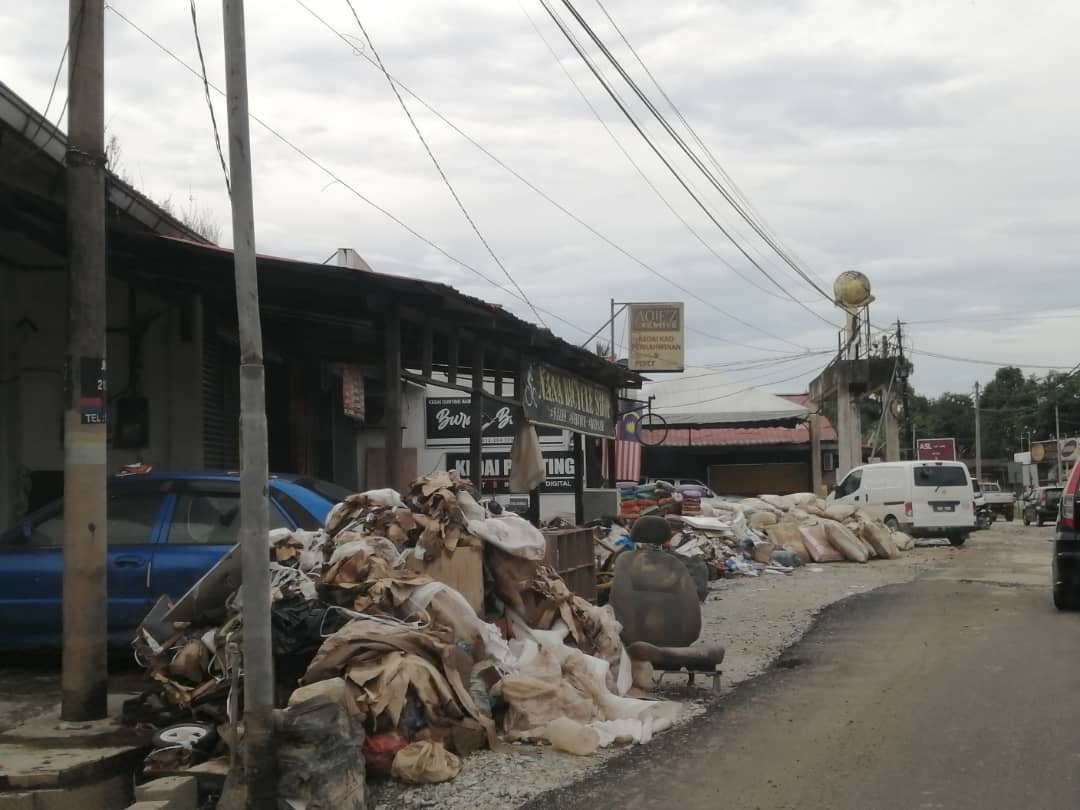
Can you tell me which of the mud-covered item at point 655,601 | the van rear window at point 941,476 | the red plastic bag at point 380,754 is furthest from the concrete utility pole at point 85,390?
the van rear window at point 941,476

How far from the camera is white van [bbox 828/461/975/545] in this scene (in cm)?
2630

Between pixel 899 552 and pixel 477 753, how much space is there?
19.5 m

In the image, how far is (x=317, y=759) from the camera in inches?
214

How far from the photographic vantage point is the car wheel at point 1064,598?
12984 millimetres

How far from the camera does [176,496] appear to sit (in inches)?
341

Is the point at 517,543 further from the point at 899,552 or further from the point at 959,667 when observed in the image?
the point at 899,552

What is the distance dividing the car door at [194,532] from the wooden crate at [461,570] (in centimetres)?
129

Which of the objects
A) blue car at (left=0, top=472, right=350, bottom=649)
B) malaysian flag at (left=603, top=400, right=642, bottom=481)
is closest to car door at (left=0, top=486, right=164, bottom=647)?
blue car at (left=0, top=472, right=350, bottom=649)

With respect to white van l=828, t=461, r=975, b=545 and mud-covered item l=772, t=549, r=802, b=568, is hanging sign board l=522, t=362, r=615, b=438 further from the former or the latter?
white van l=828, t=461, r=975, b=545

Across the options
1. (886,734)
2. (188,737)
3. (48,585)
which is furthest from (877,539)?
(188,737)

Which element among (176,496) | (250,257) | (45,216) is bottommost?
(176,496)

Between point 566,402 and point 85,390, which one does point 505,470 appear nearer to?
point 566,402

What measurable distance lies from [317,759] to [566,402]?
11.4 meters

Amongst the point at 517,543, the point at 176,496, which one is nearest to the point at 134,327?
the point at 176,496
